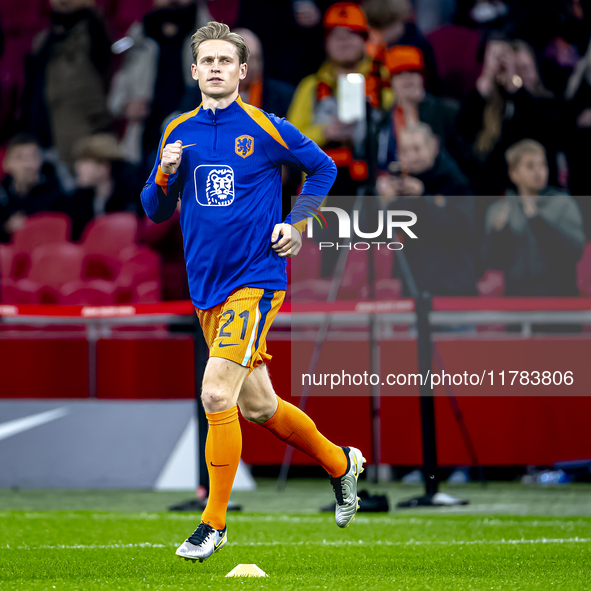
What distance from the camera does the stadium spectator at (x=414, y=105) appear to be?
9141 mm

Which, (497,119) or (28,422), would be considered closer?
(28,422)

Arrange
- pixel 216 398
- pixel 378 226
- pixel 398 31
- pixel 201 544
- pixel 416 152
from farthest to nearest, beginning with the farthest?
pixel 398 31, pixel 416 152, pixel 378 226, pixel 216 398, pixel 201 544

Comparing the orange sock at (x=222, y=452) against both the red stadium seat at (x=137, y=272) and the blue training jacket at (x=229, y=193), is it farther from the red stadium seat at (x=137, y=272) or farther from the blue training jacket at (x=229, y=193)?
the red stadium seat at (x=137, y=272)

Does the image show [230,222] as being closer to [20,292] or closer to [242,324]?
[242,324]

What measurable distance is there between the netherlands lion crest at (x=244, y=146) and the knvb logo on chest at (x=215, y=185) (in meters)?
0.08

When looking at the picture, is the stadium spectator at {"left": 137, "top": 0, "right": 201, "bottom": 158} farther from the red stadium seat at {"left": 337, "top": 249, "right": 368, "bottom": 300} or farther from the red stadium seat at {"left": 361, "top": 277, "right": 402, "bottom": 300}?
the red stadium seat at {"left": 361, "top": 277, "right": 402, "bottom": 300}

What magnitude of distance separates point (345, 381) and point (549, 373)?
5.09 feet

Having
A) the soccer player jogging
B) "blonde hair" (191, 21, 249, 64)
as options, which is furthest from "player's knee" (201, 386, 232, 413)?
"blonde hair" (191, 21, 249, 64)

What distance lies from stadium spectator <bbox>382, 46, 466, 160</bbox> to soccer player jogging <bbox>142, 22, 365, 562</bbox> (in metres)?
5.04

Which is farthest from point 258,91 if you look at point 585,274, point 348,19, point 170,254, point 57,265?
point 585,274

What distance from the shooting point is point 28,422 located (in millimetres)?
7438

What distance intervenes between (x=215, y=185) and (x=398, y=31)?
6.51 meters

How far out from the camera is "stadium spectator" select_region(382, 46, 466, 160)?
9.14m

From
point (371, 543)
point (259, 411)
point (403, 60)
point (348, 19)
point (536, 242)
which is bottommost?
point (371, 543)
